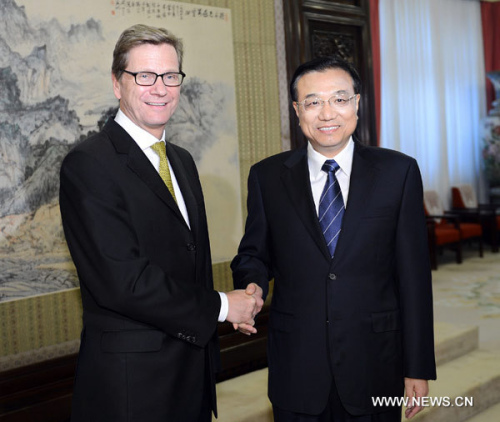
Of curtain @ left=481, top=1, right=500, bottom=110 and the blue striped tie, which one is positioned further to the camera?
curtain @ left=481, top=1, right=500, bottom=110

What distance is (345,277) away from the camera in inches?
75.0

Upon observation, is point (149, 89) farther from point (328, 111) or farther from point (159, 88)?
point (328, 111)

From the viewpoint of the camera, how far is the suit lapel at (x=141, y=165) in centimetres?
179

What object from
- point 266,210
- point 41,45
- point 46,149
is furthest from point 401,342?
point 41,45

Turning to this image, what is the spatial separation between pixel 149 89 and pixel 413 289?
1.00m

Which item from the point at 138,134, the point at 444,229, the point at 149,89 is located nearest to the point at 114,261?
the point at 138,134

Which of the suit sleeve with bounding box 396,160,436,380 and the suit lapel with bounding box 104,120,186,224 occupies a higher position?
the suit lapel with bounding box 104,120,186,224

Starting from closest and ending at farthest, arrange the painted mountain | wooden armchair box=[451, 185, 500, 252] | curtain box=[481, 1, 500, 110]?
the painted mountain → wooden armchair box=[451, 185, 500, 252] → curtain box=[481, 1, 500, 110]

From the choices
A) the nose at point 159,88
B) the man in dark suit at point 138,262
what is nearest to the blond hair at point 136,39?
the man in dark suit at point 138,262

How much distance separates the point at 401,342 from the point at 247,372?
222 cm

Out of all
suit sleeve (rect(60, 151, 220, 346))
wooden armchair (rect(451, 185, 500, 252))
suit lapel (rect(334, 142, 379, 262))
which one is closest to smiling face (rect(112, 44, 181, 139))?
suit sleeve (rect(60, 151, 220, 346))

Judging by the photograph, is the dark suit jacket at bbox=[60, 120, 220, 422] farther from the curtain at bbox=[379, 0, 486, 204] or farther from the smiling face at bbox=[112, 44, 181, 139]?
the curtain at bbox=[379, 0, 486, 204]

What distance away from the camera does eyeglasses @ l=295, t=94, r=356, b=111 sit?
1940 millimetres

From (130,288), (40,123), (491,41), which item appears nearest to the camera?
(130,288)
